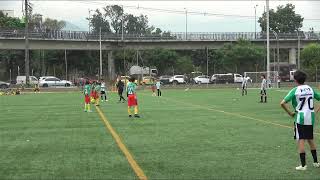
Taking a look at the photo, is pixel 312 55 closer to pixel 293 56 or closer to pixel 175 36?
pixel 293 56

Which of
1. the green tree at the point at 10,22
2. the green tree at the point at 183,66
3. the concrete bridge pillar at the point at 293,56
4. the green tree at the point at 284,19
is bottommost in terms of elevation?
the green tree at the point at 183,66

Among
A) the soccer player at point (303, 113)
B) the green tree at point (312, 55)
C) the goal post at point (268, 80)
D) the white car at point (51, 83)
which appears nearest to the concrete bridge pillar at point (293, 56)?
the green tree at point (312, 55)

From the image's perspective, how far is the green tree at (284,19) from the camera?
412 feet

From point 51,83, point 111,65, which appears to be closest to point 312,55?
point 111,65

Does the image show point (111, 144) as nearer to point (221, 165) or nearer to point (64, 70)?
point (221, 165)

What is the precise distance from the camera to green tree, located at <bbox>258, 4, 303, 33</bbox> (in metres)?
125

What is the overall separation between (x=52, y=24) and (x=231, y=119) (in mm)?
117865

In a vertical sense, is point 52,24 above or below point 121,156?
above

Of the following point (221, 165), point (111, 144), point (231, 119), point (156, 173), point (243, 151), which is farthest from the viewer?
point (231, 119)

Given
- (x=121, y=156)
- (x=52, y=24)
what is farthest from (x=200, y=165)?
(x=52, y=24)

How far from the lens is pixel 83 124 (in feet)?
65.7

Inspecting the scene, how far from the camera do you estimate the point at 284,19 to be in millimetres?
126750

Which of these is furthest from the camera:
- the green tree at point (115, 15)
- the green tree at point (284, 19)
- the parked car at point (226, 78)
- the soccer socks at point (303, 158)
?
the green tree at point (115, 15)

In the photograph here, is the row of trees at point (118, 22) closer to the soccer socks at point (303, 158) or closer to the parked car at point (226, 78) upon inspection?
the parked car at point (226, 78)
